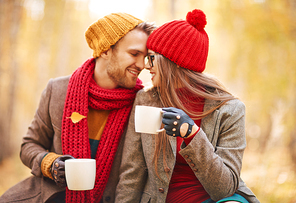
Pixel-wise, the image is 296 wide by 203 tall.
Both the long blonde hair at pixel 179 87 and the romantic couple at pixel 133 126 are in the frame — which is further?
the long blonde hair at pixel 179 87

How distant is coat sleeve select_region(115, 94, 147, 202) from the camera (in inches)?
81.6

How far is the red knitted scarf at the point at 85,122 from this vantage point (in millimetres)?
2121

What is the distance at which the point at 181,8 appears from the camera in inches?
320

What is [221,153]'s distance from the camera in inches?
69.2

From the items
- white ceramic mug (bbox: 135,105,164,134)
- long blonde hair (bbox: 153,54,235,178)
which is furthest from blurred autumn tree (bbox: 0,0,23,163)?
white ceramic mug (bbox: 135,105,164,134)

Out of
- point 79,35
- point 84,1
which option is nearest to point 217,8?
point 84,1

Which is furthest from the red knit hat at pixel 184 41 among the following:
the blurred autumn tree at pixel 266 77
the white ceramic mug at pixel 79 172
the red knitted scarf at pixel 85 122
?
the blurred autumn tree at pixel 266 77

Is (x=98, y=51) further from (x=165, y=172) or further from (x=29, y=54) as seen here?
(x=29, y=54)

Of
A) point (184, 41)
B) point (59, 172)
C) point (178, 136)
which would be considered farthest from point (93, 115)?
point (184, 41)

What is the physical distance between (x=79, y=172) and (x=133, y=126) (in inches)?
28.6

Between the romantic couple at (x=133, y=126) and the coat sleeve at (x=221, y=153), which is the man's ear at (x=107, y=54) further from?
the coat sleeve at (x=221, y=153)

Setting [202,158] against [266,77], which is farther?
[266,77]

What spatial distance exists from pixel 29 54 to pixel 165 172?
769 cm

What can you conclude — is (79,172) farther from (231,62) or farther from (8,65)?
(231,62)
